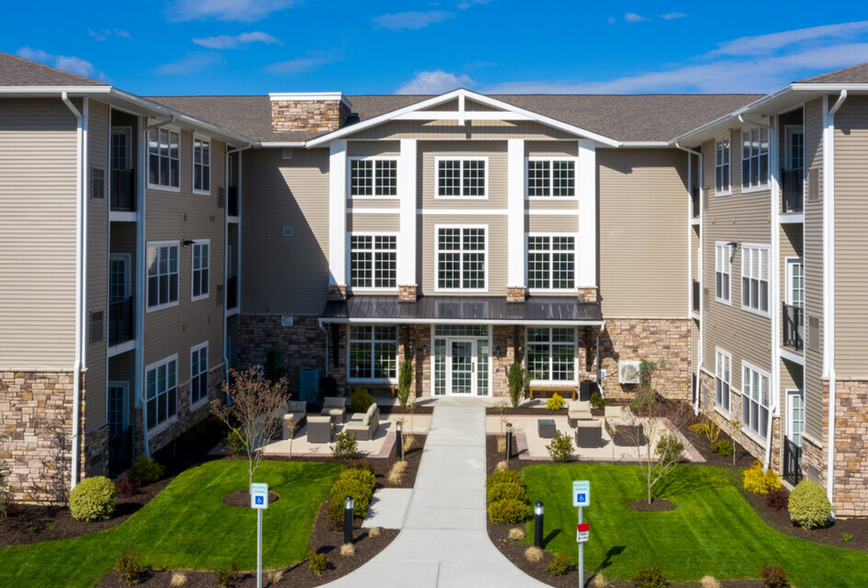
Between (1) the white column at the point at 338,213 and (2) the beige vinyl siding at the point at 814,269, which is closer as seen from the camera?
(2) the beige vinyl siding at the point at 814,269

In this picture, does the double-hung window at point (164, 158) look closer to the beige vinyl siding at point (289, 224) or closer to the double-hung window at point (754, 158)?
the beige vinyl siding at point (289, 224)

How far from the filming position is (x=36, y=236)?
17.2m

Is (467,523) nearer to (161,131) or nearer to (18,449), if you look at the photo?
(18,449)

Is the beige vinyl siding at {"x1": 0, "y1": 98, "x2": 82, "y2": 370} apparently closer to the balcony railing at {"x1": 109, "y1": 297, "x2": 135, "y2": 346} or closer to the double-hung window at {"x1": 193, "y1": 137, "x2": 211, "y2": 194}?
the balcony railing at {"x1": 109, "y1": 297, "x2": 135, "y2": 346}

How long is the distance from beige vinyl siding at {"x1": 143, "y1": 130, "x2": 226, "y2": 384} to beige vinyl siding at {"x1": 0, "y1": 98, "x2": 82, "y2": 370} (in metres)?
2.90

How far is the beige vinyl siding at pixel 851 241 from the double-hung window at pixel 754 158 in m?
3.18

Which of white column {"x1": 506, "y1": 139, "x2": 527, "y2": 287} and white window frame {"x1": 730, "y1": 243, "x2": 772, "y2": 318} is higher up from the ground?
white column {"x1": 506, "y1": 139, "x2": 527, "y2": 287}

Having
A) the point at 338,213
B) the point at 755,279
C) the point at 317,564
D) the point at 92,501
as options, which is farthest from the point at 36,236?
the point at 755,279

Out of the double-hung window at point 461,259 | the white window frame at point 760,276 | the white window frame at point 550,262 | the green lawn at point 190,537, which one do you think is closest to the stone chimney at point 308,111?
the double-hung window at point 461,259

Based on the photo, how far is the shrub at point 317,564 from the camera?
46.6ft

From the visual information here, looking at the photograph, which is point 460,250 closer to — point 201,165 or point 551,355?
point 551,355

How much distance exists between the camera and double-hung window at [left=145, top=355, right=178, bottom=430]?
67.1 ft

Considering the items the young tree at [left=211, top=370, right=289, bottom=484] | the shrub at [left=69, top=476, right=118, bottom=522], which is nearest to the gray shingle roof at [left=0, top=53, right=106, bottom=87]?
the young tree at [left=211, top=370, right=289, bottom=484]

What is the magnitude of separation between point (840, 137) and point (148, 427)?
58.8 feet
